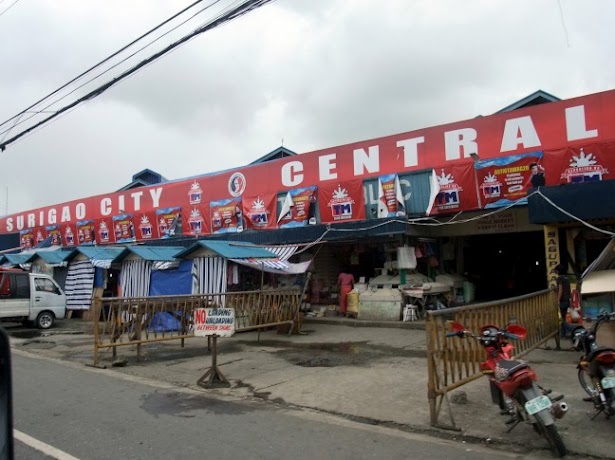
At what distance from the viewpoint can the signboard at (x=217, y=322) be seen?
27.9ft

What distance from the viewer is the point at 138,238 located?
24.8m

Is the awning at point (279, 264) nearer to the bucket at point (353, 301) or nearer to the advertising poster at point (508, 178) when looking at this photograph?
the bucket at point (353, 301)

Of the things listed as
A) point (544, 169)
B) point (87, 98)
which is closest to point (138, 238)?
point (87, 98)

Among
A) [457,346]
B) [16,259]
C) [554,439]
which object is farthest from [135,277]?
[554,439]

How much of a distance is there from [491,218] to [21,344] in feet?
46.7

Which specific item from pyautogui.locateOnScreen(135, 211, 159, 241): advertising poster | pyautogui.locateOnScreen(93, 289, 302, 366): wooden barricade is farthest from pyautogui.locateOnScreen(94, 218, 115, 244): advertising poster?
pyautogui.locateOnScreen(93, 289, 302, 366): wooden barricade

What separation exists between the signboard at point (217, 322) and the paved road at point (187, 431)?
1046 millimetres

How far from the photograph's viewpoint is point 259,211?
19547 mm

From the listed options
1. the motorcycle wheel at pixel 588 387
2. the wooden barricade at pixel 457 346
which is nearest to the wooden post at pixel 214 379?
the wooden barricade at pixel 457 346

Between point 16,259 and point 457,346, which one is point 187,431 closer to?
point 457,346

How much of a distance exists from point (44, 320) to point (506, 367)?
17.0 meters

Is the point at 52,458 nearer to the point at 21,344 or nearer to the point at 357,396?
the point at 357,396

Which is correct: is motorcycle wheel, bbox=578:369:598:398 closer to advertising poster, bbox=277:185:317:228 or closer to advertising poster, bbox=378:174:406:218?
advertising poster, bbox=378:174:406:218

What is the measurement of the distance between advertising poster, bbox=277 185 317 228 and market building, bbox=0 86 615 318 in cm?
4
